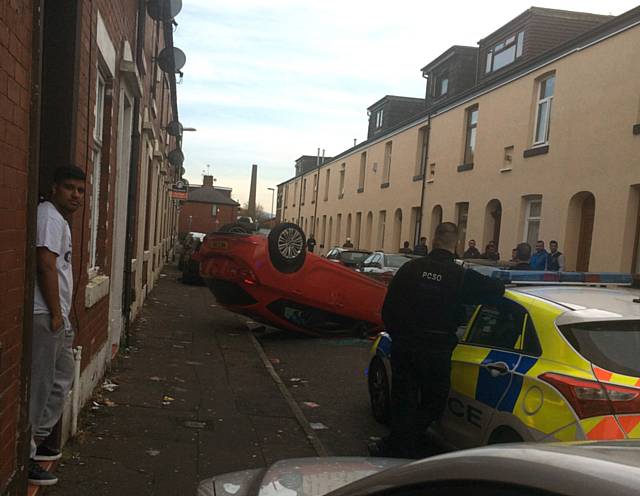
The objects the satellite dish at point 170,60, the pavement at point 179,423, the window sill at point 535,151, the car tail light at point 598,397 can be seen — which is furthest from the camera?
the window sill at point 535,151

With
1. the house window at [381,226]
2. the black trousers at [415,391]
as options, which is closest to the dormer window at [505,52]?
the house window at [381,226]

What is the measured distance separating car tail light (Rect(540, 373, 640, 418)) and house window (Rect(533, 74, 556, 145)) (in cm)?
1381

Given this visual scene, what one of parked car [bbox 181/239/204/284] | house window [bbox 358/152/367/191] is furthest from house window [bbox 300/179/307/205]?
parked car [bbox 181/239/204/284]

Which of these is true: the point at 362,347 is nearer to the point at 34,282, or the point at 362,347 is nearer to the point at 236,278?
the point at 236,278

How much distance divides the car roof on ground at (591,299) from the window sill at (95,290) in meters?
3.44

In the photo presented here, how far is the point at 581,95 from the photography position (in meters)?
14.6

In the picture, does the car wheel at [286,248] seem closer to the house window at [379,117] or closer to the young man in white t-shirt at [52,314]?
the young man in white t-shirt at [52,314]

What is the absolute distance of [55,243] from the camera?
3.62 m

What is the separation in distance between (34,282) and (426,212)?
844 inches

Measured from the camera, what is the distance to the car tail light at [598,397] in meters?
3.39

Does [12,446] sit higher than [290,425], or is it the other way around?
[12,446]

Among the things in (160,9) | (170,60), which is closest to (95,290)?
(160,9)

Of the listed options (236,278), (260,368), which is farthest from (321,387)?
(236,278)

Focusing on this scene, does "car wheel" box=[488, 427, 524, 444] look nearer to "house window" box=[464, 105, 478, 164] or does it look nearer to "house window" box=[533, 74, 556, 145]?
"house window" box=[533, 74, 556, 145]
